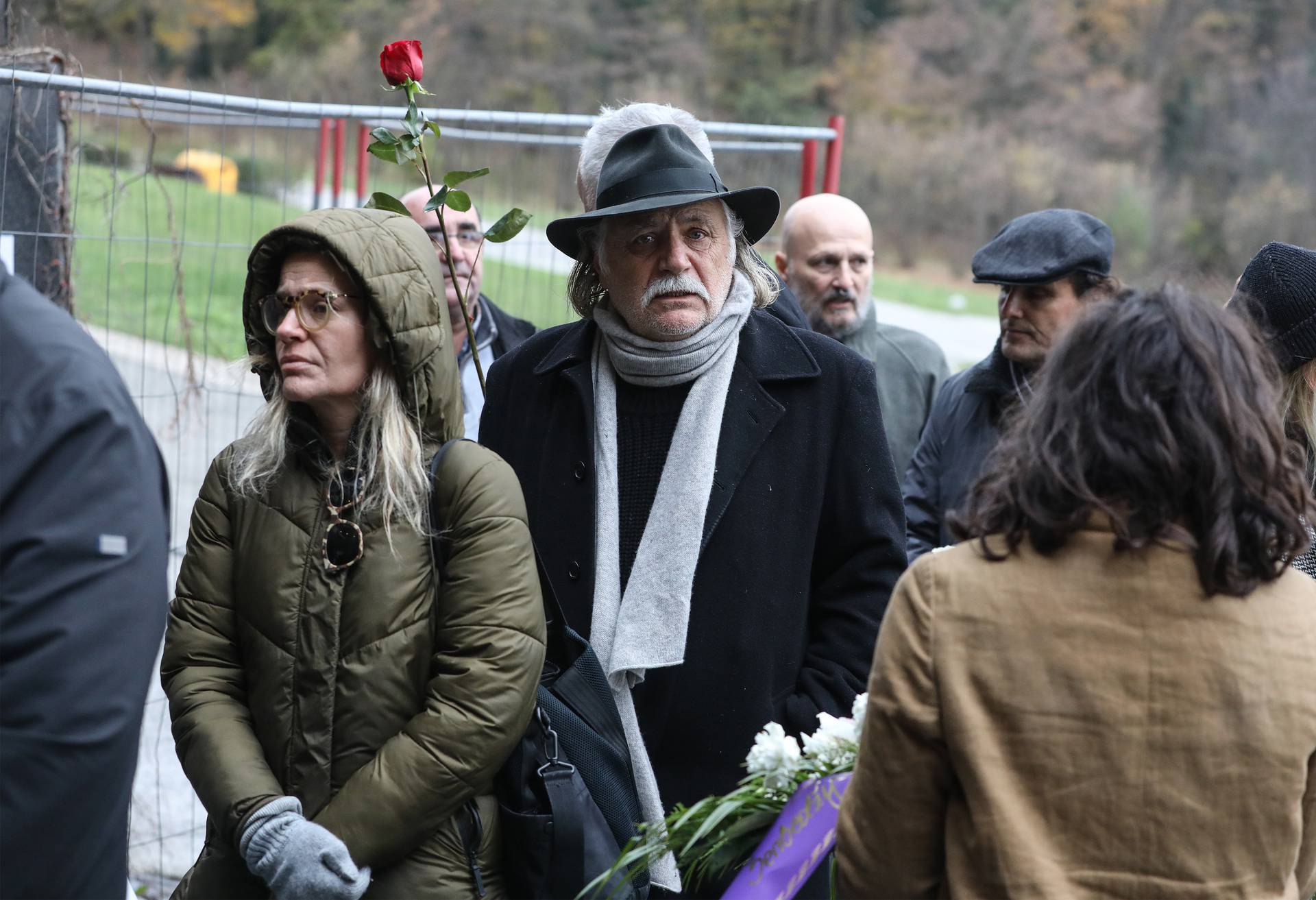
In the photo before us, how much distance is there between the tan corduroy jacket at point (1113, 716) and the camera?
1643mm

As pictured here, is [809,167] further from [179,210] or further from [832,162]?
[179,210]

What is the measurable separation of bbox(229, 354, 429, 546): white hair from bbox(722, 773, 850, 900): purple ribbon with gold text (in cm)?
76

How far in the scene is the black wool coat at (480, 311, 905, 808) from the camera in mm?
2570

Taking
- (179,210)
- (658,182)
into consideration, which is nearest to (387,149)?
(658,182)

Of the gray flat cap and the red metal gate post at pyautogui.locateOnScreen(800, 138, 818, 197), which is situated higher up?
the red metal gate post at pyautogui.locateOnScreen(800, 138, 818, 197)

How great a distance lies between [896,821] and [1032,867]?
7.0 inches

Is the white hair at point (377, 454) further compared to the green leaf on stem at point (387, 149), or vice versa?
the green leaf on stem at point (387, 149)

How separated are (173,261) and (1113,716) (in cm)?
371

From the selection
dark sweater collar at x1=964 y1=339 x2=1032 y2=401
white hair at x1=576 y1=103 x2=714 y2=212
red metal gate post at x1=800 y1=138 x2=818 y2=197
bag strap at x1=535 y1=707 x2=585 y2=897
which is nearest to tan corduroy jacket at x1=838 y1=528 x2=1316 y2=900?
bag strap at x1=535 y1=707 x2=585 y2=897

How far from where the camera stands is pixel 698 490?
2.57 m

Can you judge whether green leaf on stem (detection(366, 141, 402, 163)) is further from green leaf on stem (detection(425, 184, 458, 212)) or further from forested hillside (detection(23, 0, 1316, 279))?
forested hillside (detection(23, 0, 1316, 279))

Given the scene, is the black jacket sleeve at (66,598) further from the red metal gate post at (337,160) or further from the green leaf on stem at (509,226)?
the red metal gate post at (337,160)

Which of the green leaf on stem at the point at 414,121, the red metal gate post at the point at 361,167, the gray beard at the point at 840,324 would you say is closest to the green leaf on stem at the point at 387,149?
the green leaf on stem at the point at 414,121

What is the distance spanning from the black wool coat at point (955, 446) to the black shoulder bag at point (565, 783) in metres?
1.61
